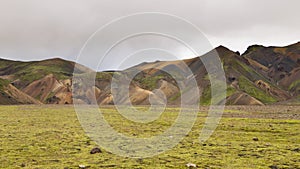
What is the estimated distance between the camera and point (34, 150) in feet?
111

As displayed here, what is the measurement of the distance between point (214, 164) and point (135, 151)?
9157 millimetres

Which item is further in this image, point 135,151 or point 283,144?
point 283,144

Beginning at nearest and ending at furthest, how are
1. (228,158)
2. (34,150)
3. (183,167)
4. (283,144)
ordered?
1. (183,167)
2. (228,158)
3. (34,150)
4. (283,144)

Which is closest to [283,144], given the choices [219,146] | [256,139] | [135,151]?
[256,139]

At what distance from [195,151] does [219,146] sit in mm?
4704

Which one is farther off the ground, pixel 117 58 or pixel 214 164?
pixel 117 58

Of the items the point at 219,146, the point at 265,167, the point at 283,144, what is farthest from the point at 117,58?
the point at 283,144

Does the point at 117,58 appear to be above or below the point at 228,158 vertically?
above

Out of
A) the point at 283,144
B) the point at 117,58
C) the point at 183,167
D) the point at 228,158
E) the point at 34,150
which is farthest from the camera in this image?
the point at 283,144

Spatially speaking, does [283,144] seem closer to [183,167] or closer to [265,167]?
[265,167]

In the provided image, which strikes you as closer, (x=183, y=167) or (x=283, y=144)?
(x=183, y=167)

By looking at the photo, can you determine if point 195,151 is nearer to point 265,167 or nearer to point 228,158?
point 228,158

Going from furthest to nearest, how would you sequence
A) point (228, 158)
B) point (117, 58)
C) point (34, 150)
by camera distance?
point (117, 58)
point (34, 150)
point (228, 158)

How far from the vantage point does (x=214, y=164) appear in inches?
1109
